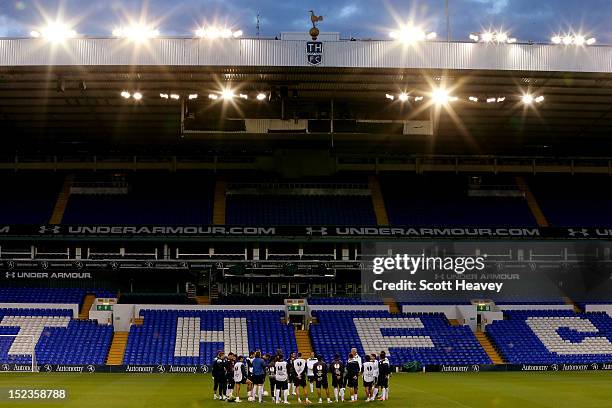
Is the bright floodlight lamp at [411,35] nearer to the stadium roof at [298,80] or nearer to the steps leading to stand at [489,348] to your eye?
the stadium roof at [298,80]

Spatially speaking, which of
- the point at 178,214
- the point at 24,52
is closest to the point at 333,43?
the point at 24,52

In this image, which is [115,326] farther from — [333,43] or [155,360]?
[333,43]

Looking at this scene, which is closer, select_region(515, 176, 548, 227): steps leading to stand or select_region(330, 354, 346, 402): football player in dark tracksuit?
select_region(330, 354, 346, 402): football player in dark tracksuit

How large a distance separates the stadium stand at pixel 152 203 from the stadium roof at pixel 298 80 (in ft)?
18.2

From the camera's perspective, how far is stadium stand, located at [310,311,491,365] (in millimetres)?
44625

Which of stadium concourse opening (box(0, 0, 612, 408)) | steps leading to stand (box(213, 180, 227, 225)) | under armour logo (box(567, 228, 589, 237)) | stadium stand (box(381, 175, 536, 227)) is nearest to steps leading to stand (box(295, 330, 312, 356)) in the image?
stadium concourse opening (box(0, 0, 612, 408))

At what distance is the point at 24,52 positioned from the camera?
36.8 meters

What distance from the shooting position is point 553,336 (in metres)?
47.5

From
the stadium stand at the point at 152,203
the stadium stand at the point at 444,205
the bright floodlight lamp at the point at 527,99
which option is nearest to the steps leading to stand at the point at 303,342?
the stadium stand at the point at 152,203

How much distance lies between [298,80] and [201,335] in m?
15.6

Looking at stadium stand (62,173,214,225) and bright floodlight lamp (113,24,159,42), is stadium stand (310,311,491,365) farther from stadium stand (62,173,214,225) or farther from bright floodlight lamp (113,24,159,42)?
bright floodlight lamp (113,24,159,42)

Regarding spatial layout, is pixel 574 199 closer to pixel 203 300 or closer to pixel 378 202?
pixel 378 202

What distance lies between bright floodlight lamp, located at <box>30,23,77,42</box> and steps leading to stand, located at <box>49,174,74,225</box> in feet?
57.0

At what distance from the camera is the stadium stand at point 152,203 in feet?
170
